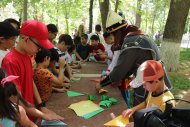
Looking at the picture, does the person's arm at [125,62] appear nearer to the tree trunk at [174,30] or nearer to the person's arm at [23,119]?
the person's arm at [23,119]

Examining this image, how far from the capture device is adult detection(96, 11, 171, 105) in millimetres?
2826

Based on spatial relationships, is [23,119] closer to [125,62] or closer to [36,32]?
[36,32]

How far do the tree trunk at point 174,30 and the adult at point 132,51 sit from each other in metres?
5.39

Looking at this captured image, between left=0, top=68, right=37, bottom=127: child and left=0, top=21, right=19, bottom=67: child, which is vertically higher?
left=0, top=21, right=19, bottom=67: child

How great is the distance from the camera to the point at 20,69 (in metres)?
2.36

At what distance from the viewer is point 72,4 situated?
673 inches

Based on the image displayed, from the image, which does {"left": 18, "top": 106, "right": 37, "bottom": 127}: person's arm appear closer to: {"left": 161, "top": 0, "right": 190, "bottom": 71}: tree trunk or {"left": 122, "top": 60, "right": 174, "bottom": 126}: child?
{"left": 122, "top": 60, "right": 174, "bottom": 126}: child

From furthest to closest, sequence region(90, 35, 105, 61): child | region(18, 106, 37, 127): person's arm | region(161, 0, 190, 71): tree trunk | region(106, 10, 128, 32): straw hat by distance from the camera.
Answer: region(161, 0, 190, 71): tree trunk → region(90, 35, 105, 61): child → region(106, 10, 128, 32): straw hat → region(18, 106, 37, 127): person's arm

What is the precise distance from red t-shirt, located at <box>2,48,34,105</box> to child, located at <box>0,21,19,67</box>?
1.33 feet

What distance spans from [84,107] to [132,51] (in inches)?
28.6

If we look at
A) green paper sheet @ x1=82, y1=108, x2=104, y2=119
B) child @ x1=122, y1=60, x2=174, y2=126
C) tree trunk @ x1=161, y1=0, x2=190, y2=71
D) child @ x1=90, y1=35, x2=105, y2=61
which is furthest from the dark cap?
tree trunk @ x1=161, y1=0, x2=190, y2=71

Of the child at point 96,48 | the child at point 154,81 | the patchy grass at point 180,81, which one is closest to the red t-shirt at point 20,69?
the child at point 154,81

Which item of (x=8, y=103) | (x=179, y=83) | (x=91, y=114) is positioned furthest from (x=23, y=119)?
(x=179, y=83)

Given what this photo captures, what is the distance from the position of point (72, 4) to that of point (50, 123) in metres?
15.2
